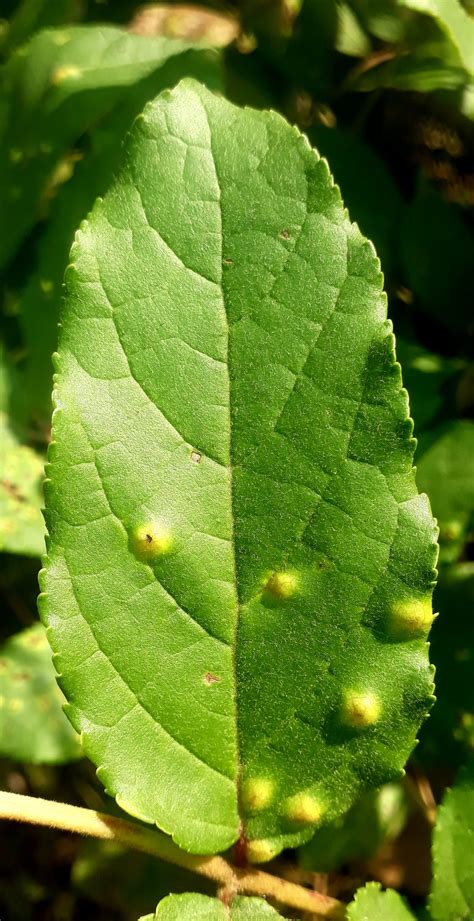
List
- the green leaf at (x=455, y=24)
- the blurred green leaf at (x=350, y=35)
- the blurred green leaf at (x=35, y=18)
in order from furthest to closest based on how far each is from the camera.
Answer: the blurred green leaf at (x=35, y=18)
the blurred green leaf at (x=350, y=35)
the green leaf at (x=455, y=24)

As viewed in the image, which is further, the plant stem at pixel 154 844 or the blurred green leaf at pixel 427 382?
the blurred green leaf at pixel 427 382

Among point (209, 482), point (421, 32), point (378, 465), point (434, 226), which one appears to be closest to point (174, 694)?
point (209, 482)

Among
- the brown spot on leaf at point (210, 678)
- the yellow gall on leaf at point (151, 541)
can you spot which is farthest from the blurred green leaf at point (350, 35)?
the brown spot on leaf at point (210, 678)

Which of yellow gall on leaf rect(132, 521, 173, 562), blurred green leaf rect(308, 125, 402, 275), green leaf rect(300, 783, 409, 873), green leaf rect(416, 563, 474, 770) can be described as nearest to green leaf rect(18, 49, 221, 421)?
blurred green leaf rect(308, 125, 402, 275)

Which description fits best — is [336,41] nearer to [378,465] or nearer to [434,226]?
[434,226]

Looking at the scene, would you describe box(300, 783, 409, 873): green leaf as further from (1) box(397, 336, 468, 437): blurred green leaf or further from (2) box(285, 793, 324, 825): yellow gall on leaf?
(1) box(397, 336, 468, 437): blurred green leaf

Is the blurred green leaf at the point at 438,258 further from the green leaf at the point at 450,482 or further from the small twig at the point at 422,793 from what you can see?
the small twig at the point at 422,793

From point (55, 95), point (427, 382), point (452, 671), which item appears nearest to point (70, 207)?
point (55, 95)

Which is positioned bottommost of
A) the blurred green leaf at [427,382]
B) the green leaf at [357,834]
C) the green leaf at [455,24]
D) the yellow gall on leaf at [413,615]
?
the green leaf at [357,834]
